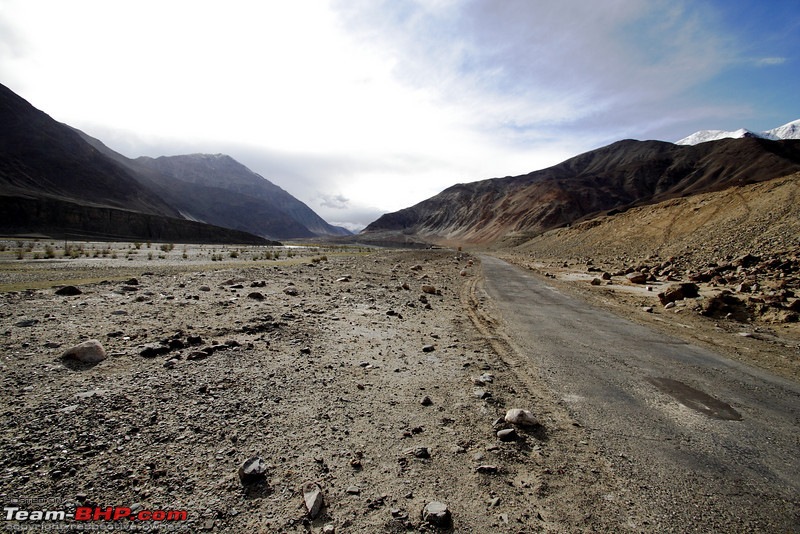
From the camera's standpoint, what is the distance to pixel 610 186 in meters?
133

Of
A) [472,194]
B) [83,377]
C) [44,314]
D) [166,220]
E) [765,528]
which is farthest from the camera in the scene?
[472,194]

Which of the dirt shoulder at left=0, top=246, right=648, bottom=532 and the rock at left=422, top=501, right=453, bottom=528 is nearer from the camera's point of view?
the rock at left=422, top=501, right=453, bottom=528

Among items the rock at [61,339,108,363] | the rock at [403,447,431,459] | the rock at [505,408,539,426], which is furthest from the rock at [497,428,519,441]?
the rock at [61,339,108,363]

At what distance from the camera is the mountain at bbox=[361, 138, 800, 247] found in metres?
111

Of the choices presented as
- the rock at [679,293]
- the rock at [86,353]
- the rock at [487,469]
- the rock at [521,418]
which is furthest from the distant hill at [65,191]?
the rock at [679,293]

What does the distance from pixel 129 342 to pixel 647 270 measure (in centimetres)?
2718

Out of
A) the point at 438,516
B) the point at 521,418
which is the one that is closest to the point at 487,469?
the point at 438,516

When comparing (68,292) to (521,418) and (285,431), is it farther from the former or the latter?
(521,418)

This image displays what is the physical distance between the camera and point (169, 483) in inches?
118

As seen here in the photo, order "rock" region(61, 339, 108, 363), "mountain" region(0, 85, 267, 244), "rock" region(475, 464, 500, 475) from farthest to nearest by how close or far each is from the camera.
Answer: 1. "mountain" region(0, 85, 267, 244)
2. "rock" region(61, 339, 108, 363)
3. "rock" region(475, 464, 500, 475)

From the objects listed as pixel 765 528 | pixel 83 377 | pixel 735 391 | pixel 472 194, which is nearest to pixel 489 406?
pixel 765 528

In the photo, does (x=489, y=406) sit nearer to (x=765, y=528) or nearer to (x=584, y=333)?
(x=765, y=528)

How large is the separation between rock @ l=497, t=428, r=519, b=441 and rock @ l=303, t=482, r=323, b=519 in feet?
6.95

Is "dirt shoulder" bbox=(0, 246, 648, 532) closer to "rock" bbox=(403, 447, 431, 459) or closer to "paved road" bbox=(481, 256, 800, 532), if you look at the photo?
"rock" bbox=(403, 447, 431, 459)
